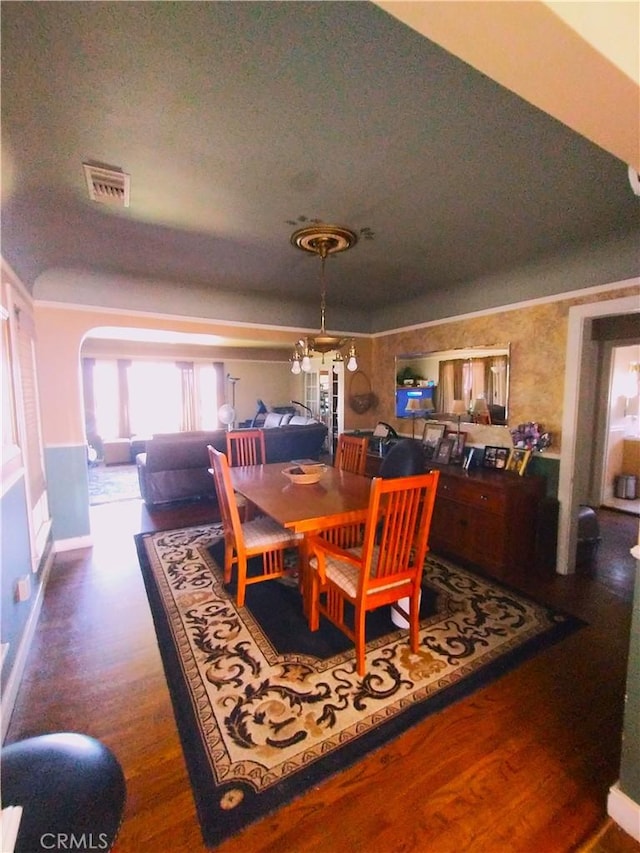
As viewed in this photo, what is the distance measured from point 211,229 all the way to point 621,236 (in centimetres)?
278

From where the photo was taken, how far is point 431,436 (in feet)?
12.9

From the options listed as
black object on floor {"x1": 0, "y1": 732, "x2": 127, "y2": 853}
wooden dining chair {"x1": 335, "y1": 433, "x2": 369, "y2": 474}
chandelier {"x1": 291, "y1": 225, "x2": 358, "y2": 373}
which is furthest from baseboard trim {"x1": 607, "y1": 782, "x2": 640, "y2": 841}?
chandelier {"x1": 291, "y1": 225, "x2": 358, "y2": 373}

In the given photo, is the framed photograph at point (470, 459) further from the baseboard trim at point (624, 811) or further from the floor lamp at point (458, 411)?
the baseboard trim at point (624, 811)

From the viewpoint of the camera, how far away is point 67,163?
164 centimetres

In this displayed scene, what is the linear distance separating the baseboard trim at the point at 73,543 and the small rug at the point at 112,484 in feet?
4.81

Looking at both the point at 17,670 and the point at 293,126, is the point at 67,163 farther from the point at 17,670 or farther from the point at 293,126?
the point at 17,670

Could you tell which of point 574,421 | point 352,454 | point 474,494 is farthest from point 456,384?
point 352,454

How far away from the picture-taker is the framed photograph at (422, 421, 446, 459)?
3.82 meters

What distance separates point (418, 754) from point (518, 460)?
237cm

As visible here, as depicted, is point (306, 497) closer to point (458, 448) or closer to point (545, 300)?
point (458, 448)

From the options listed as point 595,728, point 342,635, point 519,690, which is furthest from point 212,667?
point 595,728

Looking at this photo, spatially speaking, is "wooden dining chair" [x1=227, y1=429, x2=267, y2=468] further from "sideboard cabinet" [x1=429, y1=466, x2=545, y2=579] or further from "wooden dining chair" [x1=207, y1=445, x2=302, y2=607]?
"sideboard cabinet" [x1=429, y1=466, x2=545, y2=579]

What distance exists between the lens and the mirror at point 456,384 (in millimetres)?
3363

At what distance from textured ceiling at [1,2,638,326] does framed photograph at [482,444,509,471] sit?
1628 millimetres
